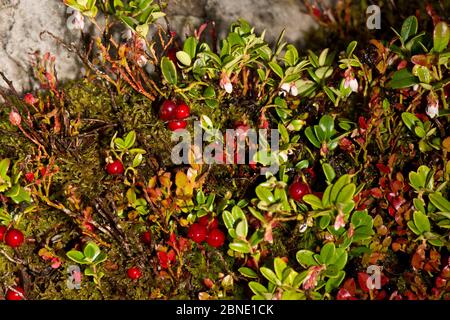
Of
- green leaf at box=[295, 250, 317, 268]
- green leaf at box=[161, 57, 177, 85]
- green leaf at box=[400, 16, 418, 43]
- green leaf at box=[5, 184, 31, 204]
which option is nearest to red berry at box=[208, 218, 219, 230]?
green leaf at box=[295, 250, 317, 268]

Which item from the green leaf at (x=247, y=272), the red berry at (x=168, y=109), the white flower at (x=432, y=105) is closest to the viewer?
the green leaf at (x=247, y=272)

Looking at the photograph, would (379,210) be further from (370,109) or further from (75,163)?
(75,163)

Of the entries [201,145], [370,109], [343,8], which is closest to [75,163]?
[201,145]

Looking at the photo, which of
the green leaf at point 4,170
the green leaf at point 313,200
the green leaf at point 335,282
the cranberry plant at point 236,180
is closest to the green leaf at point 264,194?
the cranberry plant at point 236,180

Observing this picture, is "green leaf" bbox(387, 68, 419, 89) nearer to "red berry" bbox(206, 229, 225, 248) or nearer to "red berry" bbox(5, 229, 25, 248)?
"red berry" bbox(206, 229, 225, 248)

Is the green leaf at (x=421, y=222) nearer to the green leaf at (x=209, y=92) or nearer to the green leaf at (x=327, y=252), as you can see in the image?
→ the green leaf at (x=327, y=252)

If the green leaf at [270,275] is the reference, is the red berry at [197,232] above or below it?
above

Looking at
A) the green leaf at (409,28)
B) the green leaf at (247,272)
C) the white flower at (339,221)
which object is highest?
the green leaf at (409,28)
